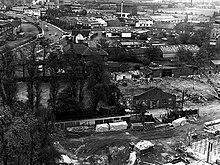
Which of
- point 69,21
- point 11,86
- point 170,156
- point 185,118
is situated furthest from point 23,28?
point 170,156

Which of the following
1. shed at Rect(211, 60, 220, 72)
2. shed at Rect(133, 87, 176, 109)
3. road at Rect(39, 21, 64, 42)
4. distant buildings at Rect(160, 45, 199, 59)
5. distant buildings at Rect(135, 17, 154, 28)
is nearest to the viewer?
shed at Rect(133, 87, 176, 109)

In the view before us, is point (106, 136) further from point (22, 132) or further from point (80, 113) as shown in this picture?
point (22, 132)

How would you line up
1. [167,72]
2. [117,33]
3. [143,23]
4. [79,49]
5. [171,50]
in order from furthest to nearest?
[143,23] → [117,33] → [171,50] → [79,49] → [167,72]

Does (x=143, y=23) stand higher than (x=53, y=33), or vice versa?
(x=143, y=23)

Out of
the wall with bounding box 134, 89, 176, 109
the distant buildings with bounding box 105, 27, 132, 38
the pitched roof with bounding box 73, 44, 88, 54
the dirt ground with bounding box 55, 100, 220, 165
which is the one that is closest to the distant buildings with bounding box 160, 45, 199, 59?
the pitched roof with bounding box 73, 44, 88, 54

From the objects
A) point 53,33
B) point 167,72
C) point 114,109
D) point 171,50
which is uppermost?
point 53,33

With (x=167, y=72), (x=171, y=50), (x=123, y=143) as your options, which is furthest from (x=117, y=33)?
(x=123, y=143)

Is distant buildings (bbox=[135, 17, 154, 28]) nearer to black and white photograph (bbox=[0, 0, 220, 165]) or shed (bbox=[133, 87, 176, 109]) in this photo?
black and white photograph (bbox=[0, 0, 220, 165])

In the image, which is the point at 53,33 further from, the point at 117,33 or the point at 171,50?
the point at 171,50
